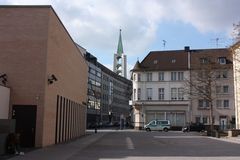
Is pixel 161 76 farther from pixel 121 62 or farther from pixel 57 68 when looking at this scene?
pixel 121 62

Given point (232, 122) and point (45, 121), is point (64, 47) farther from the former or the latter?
point (232, 122)

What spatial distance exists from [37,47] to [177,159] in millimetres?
12355

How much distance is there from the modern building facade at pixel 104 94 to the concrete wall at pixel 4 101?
225 ft

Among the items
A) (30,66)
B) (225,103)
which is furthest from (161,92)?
(30,66)

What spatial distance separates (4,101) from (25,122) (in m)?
1.97

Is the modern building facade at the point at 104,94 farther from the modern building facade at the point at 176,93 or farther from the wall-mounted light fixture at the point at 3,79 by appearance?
the wall-mounted light fixture at the point at 3,79

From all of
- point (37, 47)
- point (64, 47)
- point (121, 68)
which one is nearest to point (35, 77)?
point (37, 47)

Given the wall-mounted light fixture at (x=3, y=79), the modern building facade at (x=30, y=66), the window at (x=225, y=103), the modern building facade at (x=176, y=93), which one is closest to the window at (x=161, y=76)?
the modern building facade at (x=176, y=93)

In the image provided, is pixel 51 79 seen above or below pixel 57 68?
below

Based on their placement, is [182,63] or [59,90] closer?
[59,90]

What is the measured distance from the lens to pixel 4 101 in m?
25.3

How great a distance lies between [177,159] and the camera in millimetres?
19828

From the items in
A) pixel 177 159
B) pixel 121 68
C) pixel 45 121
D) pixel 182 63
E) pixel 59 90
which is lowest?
pixel 177 159

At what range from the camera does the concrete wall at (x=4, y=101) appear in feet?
81.3
